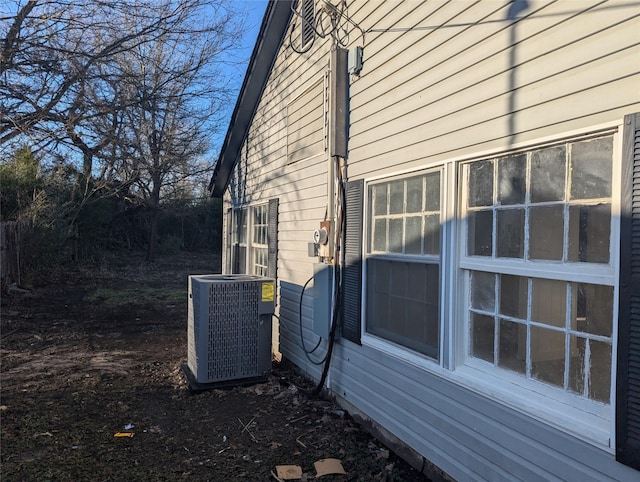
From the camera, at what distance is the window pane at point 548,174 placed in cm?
243

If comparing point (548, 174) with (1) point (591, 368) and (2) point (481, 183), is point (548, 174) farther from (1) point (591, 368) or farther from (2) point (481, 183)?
(1) point (591, 368)

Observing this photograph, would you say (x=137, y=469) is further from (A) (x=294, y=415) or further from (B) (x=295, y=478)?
(A) (x=294, y=415)

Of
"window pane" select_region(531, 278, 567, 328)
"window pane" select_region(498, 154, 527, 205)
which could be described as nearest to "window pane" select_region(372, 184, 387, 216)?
"window pane" select_region(498, 154, 527, 205)

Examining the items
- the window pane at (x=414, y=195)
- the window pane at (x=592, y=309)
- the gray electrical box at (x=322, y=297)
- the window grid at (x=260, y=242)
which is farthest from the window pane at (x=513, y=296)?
the window grid at (x=260, y=242)

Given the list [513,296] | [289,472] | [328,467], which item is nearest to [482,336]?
[513,296]

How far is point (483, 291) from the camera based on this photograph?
2.99m

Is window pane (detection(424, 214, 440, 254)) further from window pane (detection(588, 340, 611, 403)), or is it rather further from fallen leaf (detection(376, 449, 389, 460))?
fallen leaf (detection(376, 449, 389, 460))

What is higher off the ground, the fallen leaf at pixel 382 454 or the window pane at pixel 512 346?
the window pane at pixel 512 346

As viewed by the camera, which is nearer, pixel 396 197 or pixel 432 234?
pixel 432 234

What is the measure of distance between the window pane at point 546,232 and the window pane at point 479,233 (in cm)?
32

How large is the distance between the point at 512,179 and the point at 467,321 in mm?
954

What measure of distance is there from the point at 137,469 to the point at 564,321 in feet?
10.1

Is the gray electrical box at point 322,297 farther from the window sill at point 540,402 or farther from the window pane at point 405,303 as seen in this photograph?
the window sill at point 540,402

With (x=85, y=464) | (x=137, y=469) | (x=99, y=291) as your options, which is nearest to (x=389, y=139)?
(x=137, y=469)
